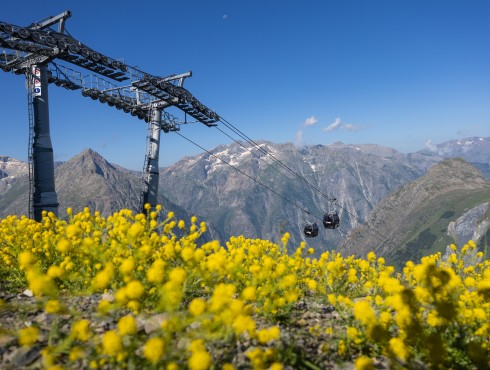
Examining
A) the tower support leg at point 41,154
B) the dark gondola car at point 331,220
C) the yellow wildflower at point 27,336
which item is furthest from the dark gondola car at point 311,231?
the yellow wildflower at point 27,336

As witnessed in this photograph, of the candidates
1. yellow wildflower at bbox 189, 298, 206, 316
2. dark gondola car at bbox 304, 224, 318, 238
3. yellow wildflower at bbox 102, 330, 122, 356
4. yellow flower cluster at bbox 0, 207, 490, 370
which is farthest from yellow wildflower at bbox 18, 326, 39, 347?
dark gondola car at bbox 304, 224, 318, 238

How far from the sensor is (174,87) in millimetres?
29109

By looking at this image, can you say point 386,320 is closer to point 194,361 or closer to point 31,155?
point 194,361

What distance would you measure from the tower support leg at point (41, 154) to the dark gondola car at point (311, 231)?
19724 mm

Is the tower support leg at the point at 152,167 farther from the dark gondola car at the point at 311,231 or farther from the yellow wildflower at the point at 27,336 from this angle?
the yellow wildflower at the point at 27,336

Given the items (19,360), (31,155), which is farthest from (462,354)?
(31,155)

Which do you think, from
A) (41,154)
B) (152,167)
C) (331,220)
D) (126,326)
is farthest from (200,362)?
(331,220)

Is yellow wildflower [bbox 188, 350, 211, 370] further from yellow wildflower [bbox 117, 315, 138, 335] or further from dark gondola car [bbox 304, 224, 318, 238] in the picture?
dark gondola car [bbox 304, 224, 318, 238]

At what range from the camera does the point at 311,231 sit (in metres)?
29.8

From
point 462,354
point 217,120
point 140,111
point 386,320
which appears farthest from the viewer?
point 217,120

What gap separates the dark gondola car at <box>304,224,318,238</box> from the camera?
29312 mm

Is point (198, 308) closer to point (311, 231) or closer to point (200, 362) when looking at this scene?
point (200, 362)

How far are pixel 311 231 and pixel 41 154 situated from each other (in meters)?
21.4

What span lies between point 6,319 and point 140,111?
28.9 metres
